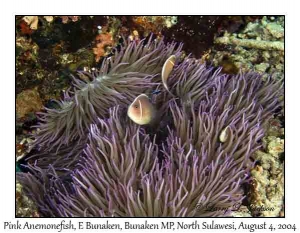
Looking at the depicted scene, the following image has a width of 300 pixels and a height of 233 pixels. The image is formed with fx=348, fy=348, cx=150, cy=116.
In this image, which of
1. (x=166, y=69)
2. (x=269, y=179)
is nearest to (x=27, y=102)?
(x=166, y=69)

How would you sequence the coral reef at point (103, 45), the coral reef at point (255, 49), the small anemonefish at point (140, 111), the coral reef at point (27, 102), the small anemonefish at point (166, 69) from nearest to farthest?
the small anemonefish at point (140, 111) → the small anemonefish at point (166, 69) → the coral reef at point (27, 102) → the coral reef at point (103, 45) → the coral reef at point (255, 49)

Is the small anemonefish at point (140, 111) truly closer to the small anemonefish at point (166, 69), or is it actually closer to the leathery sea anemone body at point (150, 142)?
the leathery sea anemone body at point (150, 142)

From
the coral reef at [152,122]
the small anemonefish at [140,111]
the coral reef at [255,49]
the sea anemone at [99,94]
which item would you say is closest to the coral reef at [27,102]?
the coral reef at [152,122]

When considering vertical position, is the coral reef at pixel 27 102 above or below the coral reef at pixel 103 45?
below

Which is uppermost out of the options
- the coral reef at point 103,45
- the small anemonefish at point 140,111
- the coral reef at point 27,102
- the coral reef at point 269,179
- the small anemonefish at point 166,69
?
the coral reef at point 103,45
